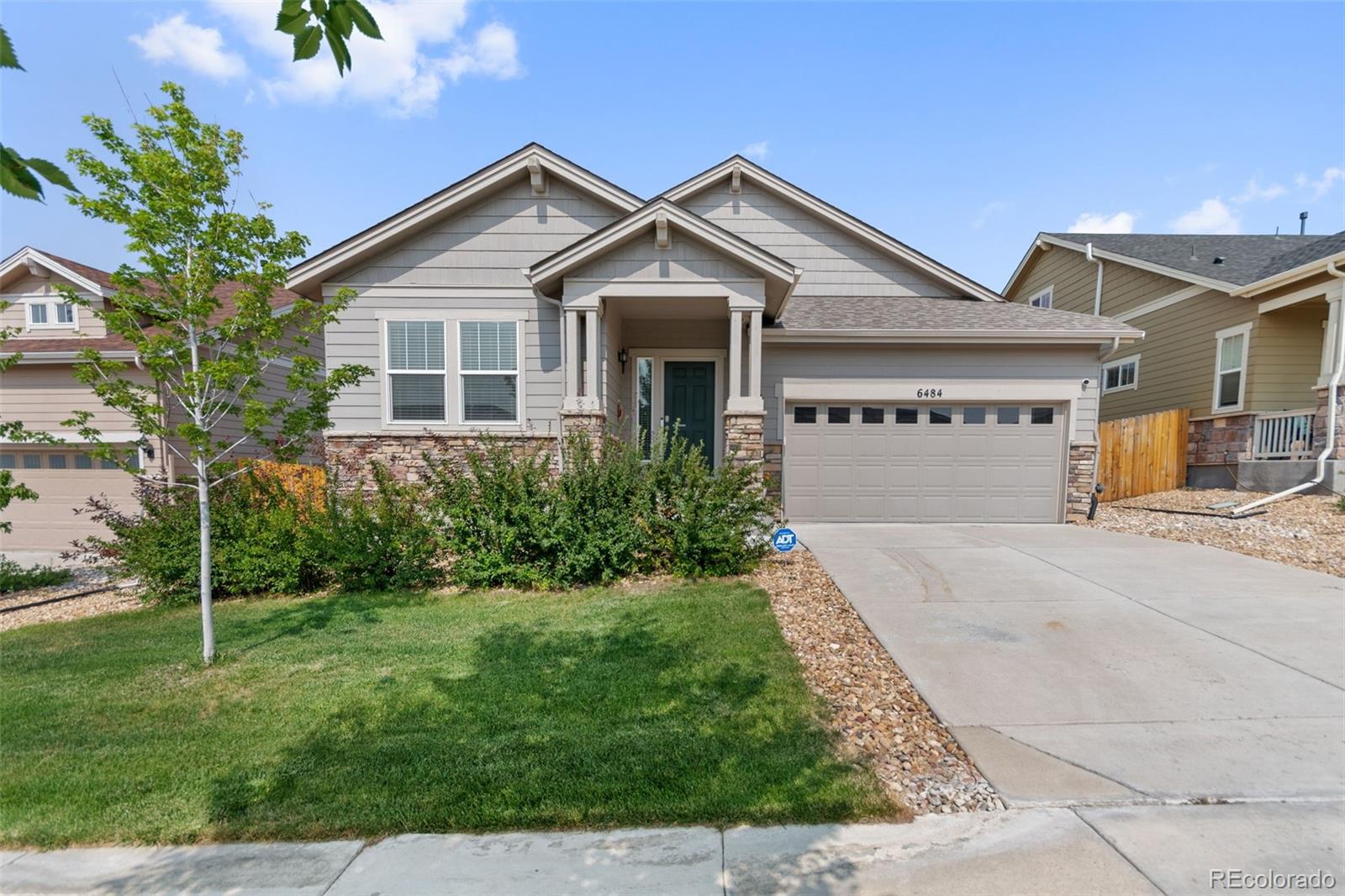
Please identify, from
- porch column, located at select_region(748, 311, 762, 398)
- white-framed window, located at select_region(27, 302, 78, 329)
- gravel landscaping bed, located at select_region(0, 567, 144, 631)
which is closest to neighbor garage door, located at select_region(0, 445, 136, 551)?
white-framed window, located at select_region(27, 302, 78, 329)

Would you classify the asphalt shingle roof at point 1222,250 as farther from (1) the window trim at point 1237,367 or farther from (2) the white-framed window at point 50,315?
(2) the white-framed window at point 50,315

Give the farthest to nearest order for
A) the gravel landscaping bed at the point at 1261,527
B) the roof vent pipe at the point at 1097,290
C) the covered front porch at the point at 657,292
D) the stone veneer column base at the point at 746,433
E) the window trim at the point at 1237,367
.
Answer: the roof vent pipe at the point at 1097,290 → the window trim at the point at 1237,367 → the stone veneer column base at the point at 746,433 → the covered front porch at the point at 657,292 → the gravel landscaping bed at the point at 1261,527

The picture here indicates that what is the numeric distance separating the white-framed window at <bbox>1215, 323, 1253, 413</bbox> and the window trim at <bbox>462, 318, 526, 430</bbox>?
47.0 feet

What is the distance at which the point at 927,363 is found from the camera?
9.62 m

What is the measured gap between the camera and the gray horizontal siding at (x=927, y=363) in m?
9.61

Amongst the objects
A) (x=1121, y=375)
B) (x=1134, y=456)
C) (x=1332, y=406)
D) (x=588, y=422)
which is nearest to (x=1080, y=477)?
(x=1134, y=456)

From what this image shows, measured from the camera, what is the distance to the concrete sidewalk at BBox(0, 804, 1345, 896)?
7.20 feet

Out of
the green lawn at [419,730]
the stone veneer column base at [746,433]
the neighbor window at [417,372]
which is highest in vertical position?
the neighbor window at [417,372]

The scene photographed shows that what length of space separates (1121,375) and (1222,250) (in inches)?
148

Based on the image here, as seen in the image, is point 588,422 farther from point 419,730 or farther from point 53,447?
point 53,447

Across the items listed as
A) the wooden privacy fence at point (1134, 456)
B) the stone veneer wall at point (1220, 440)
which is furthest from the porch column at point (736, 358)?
the stone veneer wall at point (1220, 440)

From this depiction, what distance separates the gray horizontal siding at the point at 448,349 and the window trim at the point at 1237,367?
1373 cm

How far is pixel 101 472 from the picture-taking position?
10789 mm

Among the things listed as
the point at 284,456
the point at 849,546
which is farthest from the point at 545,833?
the point at 849,546
